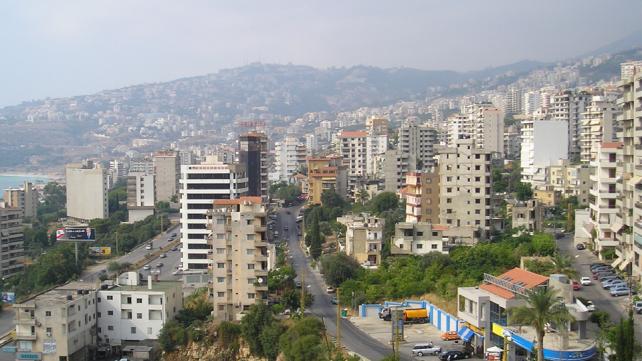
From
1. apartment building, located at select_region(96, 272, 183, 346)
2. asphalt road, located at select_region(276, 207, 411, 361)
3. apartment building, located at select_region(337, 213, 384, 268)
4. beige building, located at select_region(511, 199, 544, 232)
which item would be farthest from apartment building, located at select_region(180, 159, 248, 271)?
beige building, located at select_region(511, 199, 544, 232)

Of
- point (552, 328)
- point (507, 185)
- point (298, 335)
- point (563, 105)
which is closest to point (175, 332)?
point (298, 335)

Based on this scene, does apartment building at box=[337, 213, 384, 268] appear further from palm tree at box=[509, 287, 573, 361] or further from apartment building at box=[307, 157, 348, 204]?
apartment building at box=[307, 157, 348, 204]

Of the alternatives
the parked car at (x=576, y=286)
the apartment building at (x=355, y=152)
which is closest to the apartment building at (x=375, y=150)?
the apartment building at (x=355, y=152)

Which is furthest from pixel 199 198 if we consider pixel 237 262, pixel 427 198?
pixel 237 262

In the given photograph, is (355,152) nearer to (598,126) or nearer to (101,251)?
(598,126)

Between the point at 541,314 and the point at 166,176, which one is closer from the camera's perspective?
the point at 541,314

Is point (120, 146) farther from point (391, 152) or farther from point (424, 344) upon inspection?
point (424, 344)
